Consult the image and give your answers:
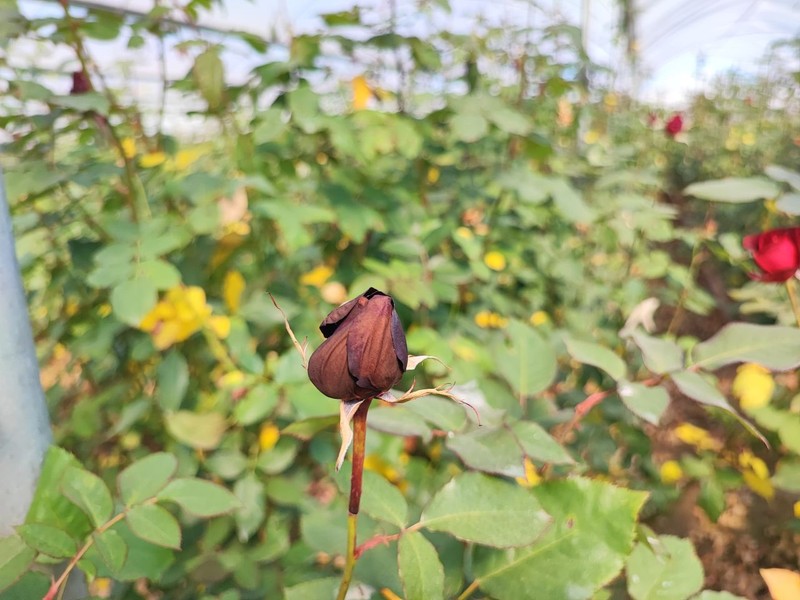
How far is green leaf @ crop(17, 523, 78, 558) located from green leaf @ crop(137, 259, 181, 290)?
15.1 inches

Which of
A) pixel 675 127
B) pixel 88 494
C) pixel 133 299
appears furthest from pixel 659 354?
pixel 675 127

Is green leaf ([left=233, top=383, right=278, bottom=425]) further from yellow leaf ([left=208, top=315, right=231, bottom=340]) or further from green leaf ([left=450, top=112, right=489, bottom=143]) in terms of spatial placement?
green leaf ([left=450, top=112, right=489, bottom=143])

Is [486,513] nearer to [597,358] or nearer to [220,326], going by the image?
[597,358]

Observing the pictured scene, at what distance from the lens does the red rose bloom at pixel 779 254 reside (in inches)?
21.6

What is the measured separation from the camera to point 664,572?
0.41 metres

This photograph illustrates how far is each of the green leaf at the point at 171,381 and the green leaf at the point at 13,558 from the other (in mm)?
407

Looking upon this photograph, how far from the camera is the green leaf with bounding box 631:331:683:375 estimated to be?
500 mm

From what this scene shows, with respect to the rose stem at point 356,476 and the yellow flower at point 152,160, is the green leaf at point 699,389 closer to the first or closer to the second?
the rose stem at point 356,476

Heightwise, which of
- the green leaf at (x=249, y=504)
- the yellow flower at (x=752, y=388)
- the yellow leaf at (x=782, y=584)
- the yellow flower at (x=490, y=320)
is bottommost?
the yellow flower at (x=490, y=320)

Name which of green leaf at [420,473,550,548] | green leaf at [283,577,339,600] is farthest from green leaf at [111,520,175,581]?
green leaf at [420,473,550,548]

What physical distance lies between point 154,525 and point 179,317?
45 centimetres

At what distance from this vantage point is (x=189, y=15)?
81 centimetres

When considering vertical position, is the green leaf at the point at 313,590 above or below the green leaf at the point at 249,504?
above

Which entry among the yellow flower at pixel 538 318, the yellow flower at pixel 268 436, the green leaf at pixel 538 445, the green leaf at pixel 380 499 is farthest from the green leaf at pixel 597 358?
the yellow flower at pixel 538 318
